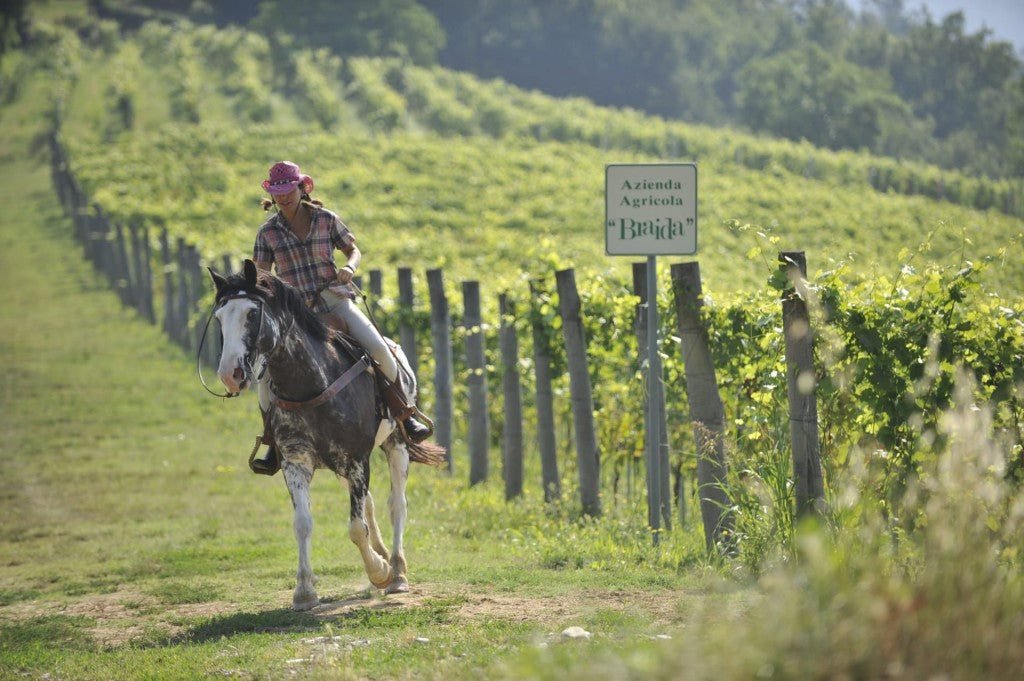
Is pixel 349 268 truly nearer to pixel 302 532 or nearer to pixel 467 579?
pixel 302 532

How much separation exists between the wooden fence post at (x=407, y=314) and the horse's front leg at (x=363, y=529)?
8254 mm

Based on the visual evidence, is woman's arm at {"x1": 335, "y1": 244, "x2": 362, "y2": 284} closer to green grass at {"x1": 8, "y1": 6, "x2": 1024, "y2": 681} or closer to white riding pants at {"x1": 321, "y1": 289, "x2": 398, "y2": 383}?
white riding pants at {"x1": 321, "y1": 289, "x2": 398, "y2": 383}

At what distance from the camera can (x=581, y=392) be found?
11852 mm

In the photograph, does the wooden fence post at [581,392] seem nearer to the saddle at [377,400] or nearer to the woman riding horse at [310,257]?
the saddle at [377,400]

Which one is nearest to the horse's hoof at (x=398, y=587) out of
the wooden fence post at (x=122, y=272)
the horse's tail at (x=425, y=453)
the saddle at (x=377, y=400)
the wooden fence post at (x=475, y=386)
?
the saddle at (x=377, y=400)

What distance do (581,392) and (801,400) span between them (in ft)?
13.3

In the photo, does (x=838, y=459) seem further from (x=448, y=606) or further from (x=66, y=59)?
(x=66, y=59)

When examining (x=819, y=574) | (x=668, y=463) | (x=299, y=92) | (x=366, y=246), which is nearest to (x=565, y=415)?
(x=668, y=463)

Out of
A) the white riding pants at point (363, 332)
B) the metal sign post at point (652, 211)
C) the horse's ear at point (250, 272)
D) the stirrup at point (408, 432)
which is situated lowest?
the stirrup at point (408, 432)

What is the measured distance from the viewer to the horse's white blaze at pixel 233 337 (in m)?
7.80

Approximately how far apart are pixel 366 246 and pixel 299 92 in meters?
55.0

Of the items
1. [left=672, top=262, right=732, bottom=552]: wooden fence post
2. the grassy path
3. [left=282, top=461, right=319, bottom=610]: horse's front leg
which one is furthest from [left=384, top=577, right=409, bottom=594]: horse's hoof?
[left=672, top=262, right=732, bottom=552]: wooden fence post

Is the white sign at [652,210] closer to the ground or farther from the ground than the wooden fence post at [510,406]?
farther from the ground

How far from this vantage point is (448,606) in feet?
27.5
